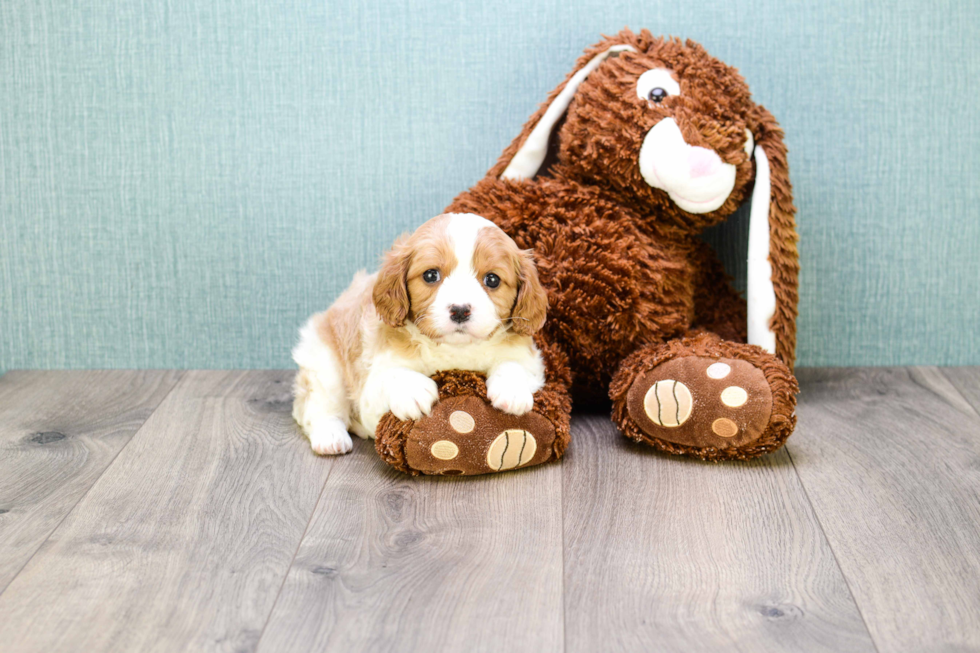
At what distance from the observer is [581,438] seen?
1696 millimetres

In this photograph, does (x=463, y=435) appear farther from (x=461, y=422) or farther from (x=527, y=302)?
(x=527, y=302)

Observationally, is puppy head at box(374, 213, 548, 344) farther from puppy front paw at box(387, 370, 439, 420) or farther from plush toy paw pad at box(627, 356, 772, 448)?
plush toy paw pad at box(627, 356, 772, 448)

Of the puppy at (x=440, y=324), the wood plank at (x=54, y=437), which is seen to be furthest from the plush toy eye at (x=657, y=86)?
the wood plank at (x=54, y=437)

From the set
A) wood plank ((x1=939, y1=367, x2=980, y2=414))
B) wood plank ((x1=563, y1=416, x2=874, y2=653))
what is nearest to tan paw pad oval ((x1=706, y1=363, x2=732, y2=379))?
wood plank ((x1=563, y1=416, x2=874, y2=653))

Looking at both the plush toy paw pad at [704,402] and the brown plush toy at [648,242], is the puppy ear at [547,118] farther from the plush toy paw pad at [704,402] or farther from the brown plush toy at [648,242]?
the plush toy paw pad at [704,402]

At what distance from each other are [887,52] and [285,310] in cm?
139

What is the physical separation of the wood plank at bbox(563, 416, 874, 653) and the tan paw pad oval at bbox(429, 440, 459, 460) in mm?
188

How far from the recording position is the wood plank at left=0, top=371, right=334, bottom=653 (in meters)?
1.10

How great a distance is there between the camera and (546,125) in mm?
1771

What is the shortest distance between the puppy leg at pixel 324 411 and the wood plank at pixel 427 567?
0.23 feet

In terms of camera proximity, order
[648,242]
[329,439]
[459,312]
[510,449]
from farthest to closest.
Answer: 1. [648,242]
2. [329,439]
3. [510,449]
4. [459,312]

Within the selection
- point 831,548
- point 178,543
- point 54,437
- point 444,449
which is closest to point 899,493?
point 831,548

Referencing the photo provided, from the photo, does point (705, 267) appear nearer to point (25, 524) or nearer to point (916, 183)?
point (916, 183)

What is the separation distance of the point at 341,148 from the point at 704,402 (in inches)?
37.2
